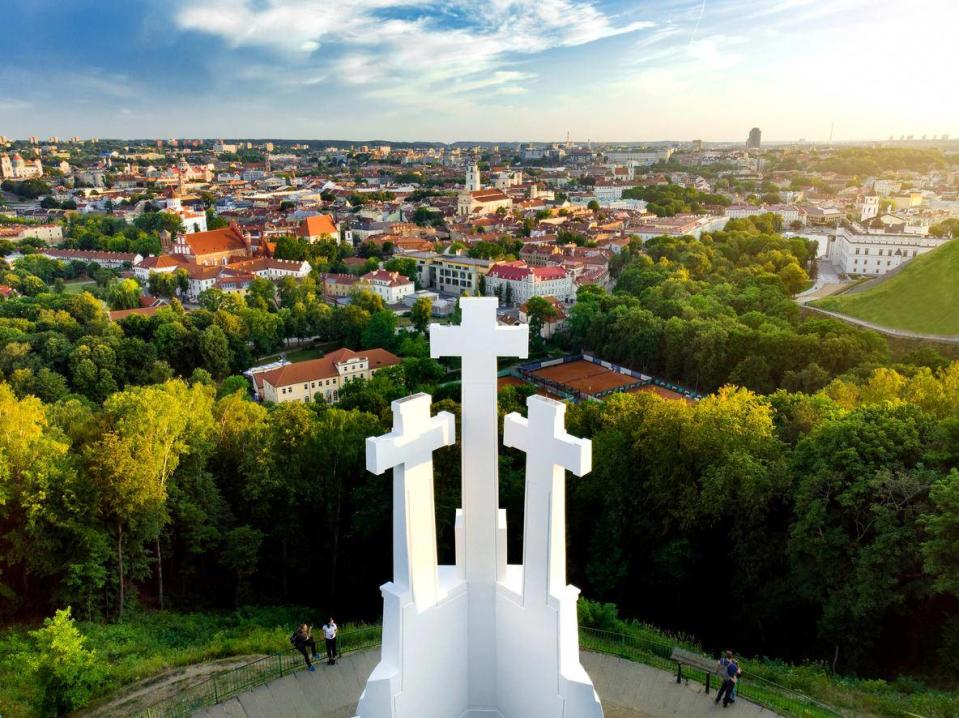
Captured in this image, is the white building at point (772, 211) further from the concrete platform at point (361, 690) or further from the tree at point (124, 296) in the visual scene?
the concrete platform at point (361, 690)

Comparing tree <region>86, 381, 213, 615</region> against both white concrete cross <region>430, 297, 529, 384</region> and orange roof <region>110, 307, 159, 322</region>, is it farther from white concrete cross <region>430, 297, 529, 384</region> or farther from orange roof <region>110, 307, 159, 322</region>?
orange roof <region>110, 307, 159, 322</region>

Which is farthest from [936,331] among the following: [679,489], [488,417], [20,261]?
[20,261]

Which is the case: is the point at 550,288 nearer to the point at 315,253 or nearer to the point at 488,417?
the point at 315,253

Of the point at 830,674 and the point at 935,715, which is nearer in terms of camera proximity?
the point at 935,715

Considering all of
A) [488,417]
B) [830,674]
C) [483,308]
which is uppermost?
[483,308]

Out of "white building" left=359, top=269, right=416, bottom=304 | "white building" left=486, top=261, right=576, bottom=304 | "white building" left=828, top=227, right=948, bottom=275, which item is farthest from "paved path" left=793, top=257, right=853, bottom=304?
"white building" left=359, top=269, right=416, bottom=304

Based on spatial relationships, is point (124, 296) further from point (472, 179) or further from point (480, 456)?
point (472, 179)

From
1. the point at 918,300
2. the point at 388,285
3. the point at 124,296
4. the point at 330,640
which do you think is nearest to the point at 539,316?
the point at 388,285
